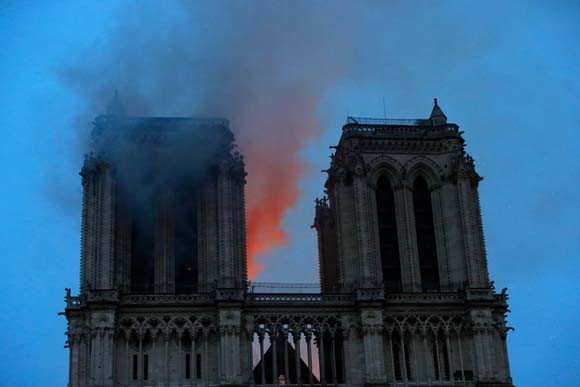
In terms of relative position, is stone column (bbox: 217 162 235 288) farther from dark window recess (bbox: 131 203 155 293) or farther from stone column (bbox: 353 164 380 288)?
stone column (bbox: 353 164 380 288)

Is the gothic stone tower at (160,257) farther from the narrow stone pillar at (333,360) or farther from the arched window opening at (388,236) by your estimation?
the arched window opening at (388,236)

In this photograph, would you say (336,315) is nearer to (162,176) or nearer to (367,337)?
(367,337)

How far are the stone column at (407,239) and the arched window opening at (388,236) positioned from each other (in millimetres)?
583

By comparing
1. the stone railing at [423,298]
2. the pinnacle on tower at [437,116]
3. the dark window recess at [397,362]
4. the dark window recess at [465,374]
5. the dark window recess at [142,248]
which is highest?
the pinnacle on tower at [437,116]

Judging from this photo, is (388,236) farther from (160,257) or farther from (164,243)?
(160,257)

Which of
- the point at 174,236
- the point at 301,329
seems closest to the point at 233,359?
the point at 301,329

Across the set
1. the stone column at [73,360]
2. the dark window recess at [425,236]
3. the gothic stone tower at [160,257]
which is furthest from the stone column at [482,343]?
the stone column at [73,360]

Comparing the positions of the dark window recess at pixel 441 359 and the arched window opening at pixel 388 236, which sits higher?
the arched window opening at pixel 388 236

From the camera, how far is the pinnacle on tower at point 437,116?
76.6m

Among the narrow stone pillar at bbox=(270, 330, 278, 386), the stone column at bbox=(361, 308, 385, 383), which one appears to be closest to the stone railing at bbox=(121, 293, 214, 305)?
the narrow stone pillar at bbox=(270, 330, 278, 386)

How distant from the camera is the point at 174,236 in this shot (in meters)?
69.2

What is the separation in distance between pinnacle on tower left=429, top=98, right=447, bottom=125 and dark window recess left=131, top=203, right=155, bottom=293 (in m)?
22.8

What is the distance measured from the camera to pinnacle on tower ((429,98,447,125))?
76.6 metres

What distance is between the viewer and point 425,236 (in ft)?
239
